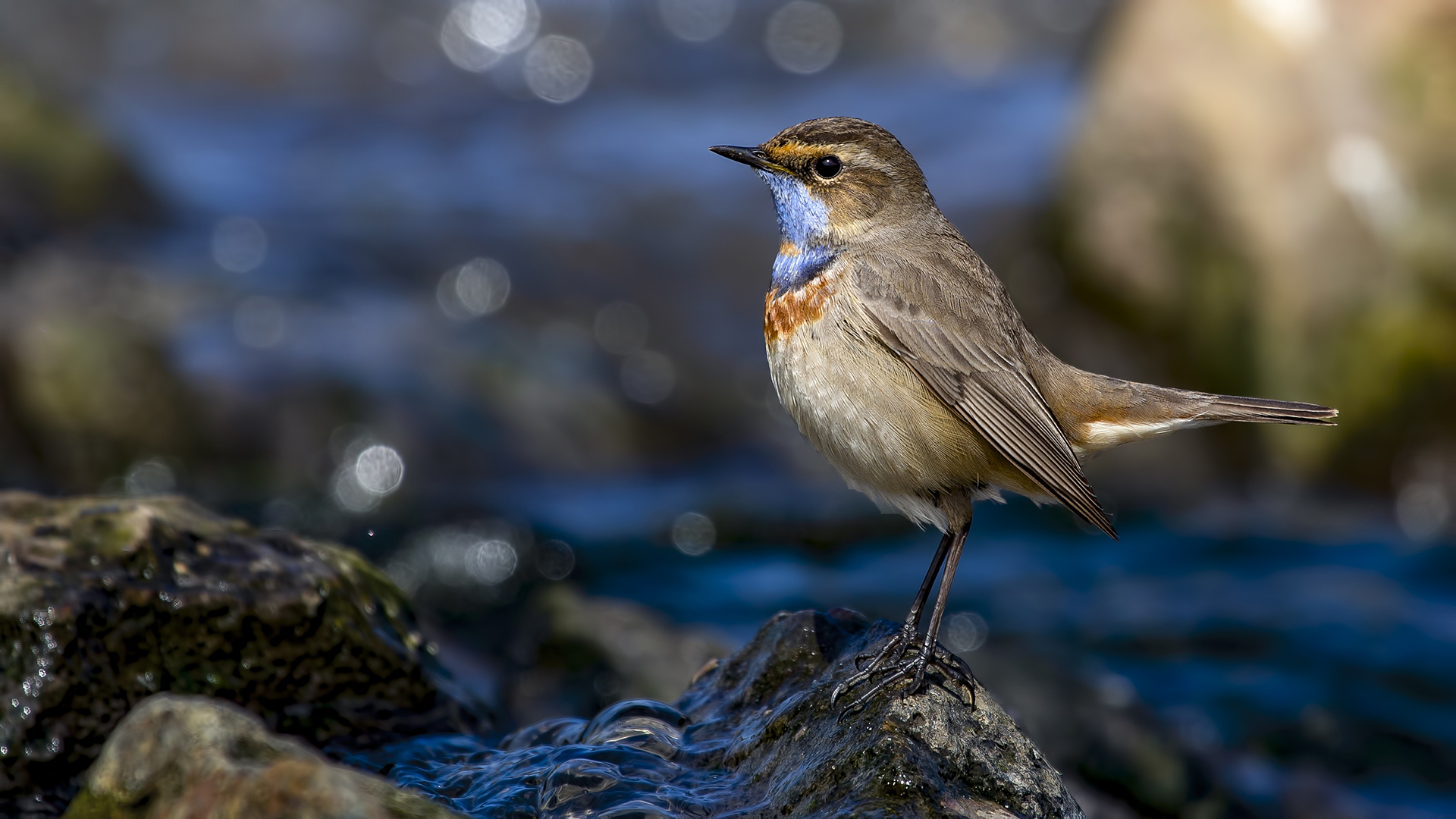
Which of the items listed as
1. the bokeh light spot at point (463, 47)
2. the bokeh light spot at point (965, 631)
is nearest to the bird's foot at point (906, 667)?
the bokeh light spot at point (965, 631)

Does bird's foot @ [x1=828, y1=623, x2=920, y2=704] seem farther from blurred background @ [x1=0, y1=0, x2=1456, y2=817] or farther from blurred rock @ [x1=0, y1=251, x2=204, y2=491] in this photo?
blurred rock @ [x1=0, y1=251, x2=204, y2=491]

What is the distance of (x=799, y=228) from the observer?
18.8 ft

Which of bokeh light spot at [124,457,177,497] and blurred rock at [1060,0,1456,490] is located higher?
blurred rock at [1060,0,1456,490]

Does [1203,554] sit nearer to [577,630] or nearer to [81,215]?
[577,630]

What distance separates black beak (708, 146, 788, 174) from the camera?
5.63 metres

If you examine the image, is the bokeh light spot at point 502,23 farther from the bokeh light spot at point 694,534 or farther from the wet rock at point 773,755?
the wet rock at point 773,755

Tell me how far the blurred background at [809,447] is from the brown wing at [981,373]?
200cm

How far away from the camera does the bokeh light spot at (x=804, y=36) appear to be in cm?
1969

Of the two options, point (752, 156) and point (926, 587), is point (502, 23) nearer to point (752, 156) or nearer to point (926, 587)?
point (752, 156)

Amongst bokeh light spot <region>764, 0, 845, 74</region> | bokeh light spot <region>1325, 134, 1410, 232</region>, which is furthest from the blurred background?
bokeh light spot <region>764, 0, 845, 74</region>

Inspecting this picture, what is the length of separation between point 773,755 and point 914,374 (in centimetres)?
154

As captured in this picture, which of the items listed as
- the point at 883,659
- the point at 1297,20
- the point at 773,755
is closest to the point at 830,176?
the point at 883,659

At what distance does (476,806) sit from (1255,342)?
334 inches

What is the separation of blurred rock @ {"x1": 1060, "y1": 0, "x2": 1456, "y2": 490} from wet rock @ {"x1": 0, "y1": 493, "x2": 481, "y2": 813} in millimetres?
7900
